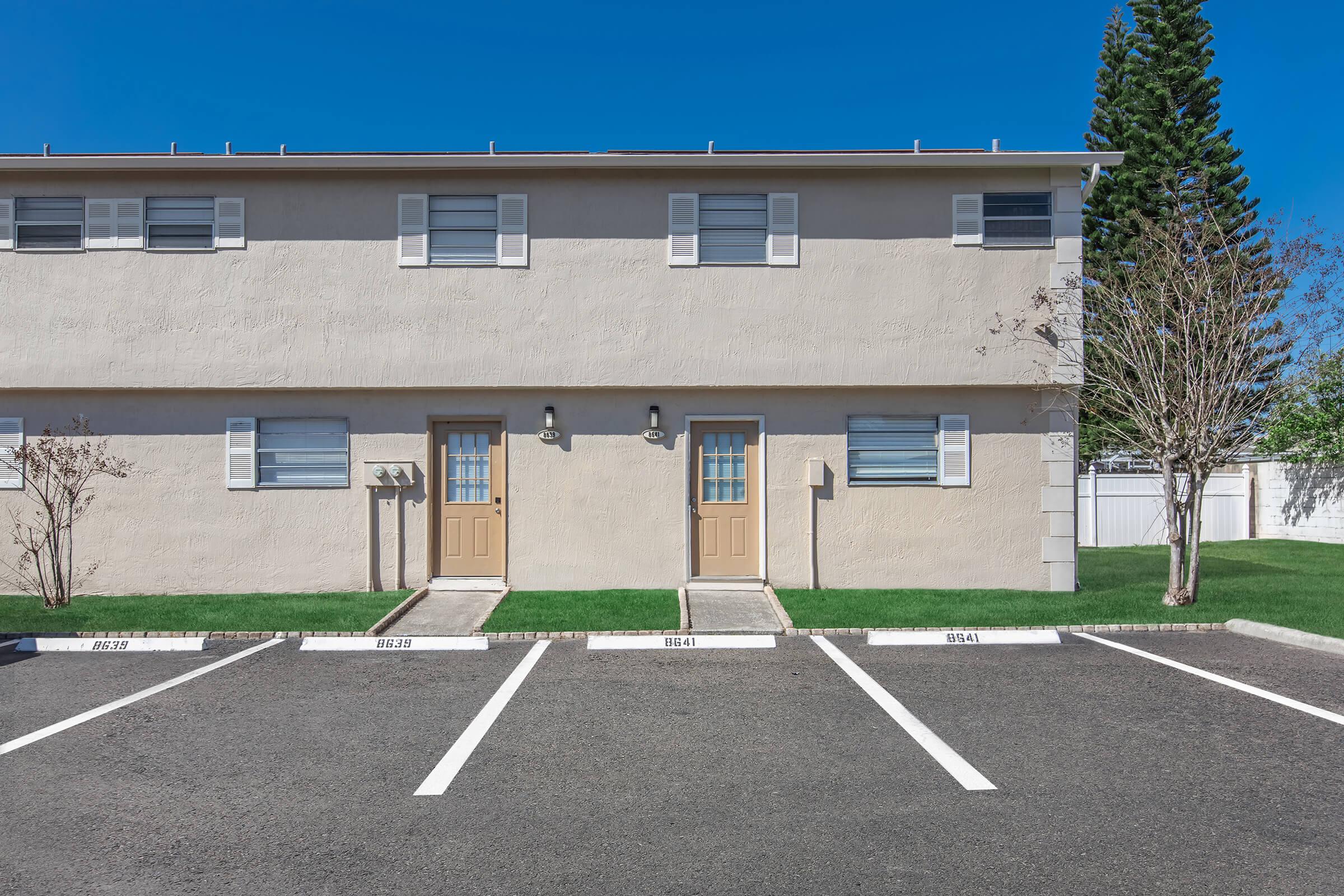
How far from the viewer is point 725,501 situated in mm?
11797

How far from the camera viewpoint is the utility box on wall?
11406 mm

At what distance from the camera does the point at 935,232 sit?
1162 centimetres

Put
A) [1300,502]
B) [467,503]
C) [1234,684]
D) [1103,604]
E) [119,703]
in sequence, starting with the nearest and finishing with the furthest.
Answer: [119,703] → [1234,684] → [1103,604] → [467,503] → [1300,502]

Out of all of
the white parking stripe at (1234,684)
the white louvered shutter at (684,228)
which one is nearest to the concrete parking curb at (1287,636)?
the white parking stripe at (1234,684)

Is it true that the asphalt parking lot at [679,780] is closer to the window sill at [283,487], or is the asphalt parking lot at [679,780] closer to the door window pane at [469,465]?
the window sill at [283,487]

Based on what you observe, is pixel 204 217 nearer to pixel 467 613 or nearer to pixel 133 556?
pixel 133 556

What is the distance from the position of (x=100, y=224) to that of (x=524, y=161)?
5712mm

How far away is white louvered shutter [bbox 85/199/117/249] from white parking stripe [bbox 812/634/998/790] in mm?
10636

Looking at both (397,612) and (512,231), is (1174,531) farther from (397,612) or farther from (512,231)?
(397,612)

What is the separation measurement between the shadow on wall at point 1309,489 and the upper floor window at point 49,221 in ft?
77.1

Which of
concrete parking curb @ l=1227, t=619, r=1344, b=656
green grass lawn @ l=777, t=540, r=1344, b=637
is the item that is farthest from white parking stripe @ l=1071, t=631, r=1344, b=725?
concrete parking curb @ l=1227, t=619, r=1344, b=656

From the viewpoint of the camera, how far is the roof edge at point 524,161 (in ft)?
36.6

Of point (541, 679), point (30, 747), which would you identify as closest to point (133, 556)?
point (30, 747)

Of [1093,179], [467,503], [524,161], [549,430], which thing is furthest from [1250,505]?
[524,161]
